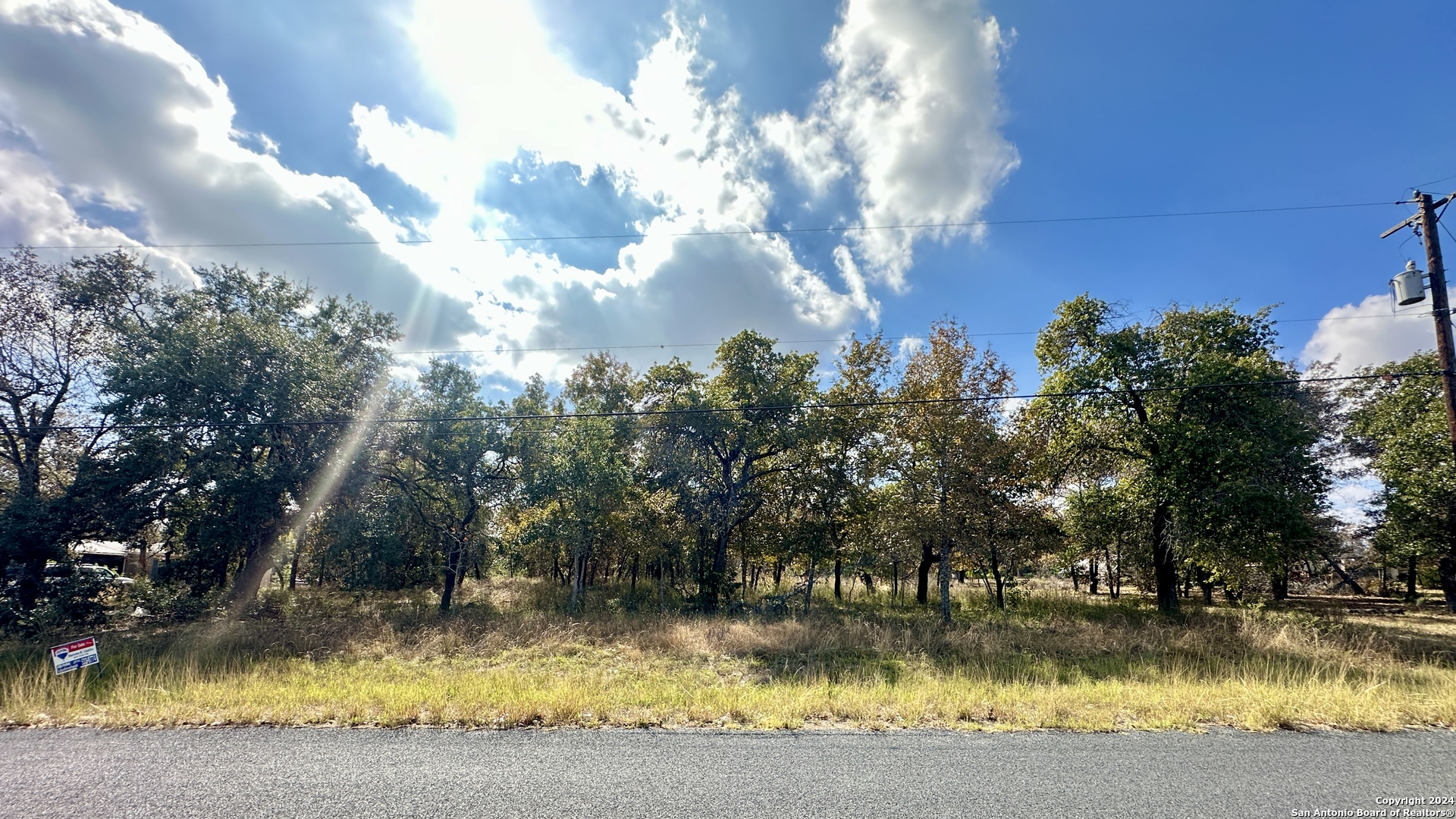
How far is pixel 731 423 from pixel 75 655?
15.6m

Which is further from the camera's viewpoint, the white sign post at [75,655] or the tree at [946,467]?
the tree at [946,467]

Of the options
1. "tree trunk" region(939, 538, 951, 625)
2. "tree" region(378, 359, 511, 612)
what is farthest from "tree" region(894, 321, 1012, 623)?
"tree" region(378, 359, 511, 612)

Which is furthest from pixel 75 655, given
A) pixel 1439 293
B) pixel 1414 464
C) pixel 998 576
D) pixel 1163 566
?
pixel 1414 464

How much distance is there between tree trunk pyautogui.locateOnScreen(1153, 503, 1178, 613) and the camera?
1728 cm

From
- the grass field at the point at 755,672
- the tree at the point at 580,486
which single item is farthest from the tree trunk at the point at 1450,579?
the tree at the point at 580,486

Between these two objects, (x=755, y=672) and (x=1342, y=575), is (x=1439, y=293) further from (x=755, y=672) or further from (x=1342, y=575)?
(x=1342, y=575)

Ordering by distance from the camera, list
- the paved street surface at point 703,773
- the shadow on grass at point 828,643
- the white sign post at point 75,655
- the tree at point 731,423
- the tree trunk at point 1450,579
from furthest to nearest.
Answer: the tree trunk at point 1450,579 → the tree at point 731,423 → the shadow on grass at point 828,643 → the white sign post at point 75,655 → the paved street surface at point 703,773

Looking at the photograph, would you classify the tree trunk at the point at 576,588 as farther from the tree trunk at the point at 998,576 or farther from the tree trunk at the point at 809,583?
the tree trunk at the point at 998,576

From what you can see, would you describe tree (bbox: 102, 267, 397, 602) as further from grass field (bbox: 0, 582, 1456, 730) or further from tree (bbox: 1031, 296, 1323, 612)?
tree (bbox: 1031, 296, 1323, 612)

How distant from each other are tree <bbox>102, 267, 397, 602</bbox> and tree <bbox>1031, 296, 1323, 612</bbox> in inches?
928

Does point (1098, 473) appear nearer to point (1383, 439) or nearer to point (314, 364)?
point (1383, 439)

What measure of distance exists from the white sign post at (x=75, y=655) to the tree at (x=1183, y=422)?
1993cm

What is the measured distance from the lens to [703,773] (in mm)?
4562

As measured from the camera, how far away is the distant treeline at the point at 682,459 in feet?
47.1
